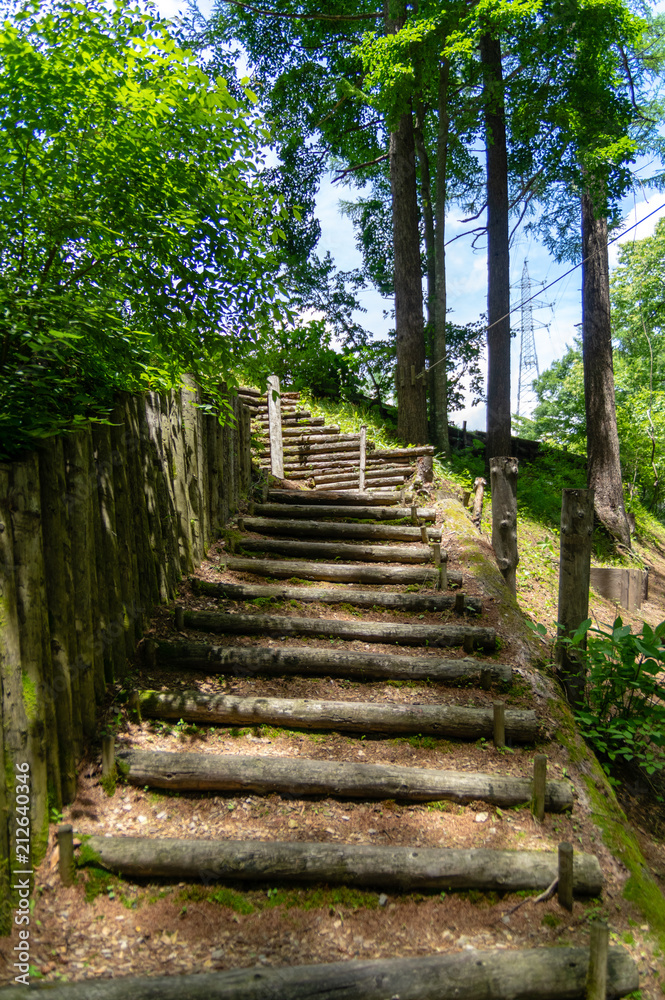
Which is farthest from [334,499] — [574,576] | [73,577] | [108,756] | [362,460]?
[108,756]

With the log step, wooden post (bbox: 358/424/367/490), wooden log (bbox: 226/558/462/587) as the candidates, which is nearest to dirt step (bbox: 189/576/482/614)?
wooden log (bbox: 226/558/462/587)

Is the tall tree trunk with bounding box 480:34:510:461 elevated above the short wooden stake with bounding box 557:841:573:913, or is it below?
above

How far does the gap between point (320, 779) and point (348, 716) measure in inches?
21.7

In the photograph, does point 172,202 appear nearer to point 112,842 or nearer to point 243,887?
point 112,842

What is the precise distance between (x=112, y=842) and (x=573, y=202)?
46.3 ft

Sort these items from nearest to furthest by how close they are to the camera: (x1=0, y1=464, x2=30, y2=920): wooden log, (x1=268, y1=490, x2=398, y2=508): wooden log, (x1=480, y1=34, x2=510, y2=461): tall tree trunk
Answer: (x1=0, y1=464, x2=30, y2=920): wooden log → (x1=268, y1=490, x2=398, y2=508): wooden log → (x1=480, y1=34, x2=510, y2=461): tall tree trunk

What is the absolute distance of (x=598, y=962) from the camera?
2193mm

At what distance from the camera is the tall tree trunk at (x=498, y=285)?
11016 millimetres

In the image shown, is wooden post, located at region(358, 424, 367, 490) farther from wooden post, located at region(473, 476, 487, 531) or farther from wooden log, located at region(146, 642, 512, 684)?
wooden log, located at region(146, 642, 512, 684)

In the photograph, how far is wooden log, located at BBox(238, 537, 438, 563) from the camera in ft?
20.1

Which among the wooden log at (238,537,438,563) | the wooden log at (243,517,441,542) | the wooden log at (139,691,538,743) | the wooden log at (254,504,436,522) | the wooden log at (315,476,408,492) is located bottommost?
the wooden log at (139,691,538,743)

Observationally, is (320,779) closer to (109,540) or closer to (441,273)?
(109,540)

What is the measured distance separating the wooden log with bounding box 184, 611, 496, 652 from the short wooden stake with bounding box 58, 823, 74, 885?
80.8 inches

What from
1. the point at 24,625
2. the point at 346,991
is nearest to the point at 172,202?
the point at 24,625
